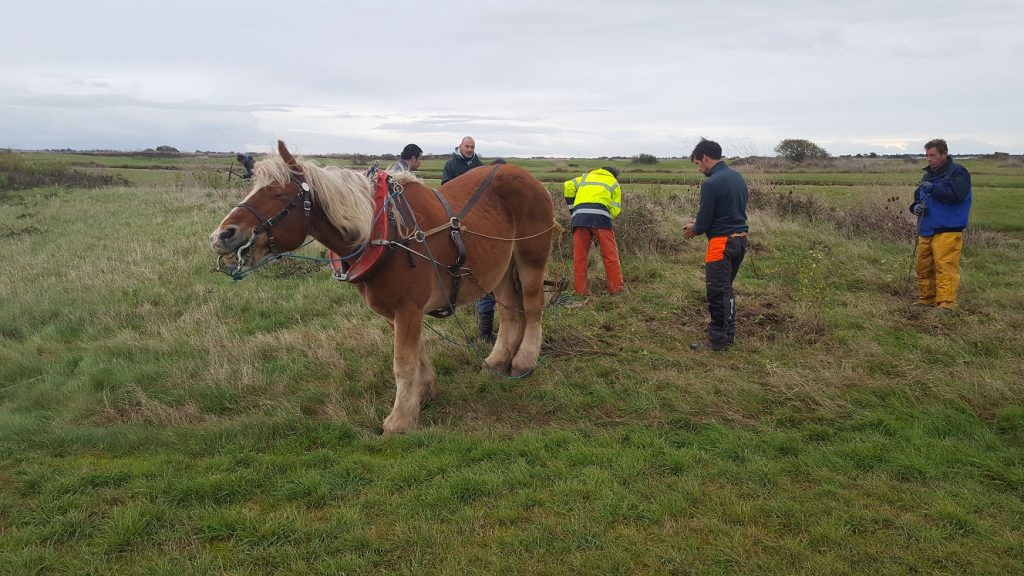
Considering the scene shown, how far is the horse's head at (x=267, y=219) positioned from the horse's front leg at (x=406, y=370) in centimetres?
98

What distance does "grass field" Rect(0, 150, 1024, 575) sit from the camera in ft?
10.2

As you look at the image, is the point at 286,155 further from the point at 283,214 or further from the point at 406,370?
the point at 406,370

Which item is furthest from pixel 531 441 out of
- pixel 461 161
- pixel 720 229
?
pixel 461 161

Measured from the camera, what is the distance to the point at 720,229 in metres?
6.10

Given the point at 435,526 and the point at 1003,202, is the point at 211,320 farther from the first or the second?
the point at 1003,202

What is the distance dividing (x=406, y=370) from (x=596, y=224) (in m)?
5.04

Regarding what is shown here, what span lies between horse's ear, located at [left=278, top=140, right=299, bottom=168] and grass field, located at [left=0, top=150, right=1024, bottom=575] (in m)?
2.00

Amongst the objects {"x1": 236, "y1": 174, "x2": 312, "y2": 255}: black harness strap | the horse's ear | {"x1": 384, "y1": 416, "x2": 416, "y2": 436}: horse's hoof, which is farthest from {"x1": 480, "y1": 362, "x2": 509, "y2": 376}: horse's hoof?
the horse's ear

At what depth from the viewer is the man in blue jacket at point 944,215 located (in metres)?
7.27

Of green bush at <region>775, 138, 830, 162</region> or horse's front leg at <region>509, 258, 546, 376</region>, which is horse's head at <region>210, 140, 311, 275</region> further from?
green bush at <region>775, 138, 830, 162</region>

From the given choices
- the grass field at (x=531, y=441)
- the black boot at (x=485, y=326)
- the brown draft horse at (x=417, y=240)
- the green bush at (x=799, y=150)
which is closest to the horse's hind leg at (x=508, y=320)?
the brown draft horse at (x=417, y=240)

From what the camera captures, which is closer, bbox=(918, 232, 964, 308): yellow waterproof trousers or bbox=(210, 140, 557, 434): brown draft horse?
bbox=(210, 140, 557, 434): brown draft horse

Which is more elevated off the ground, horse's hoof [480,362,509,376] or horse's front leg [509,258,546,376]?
horse's front leg [509,258,546,376]

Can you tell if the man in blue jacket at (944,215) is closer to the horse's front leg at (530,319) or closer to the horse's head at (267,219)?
the horse's front leg at (530,319)
